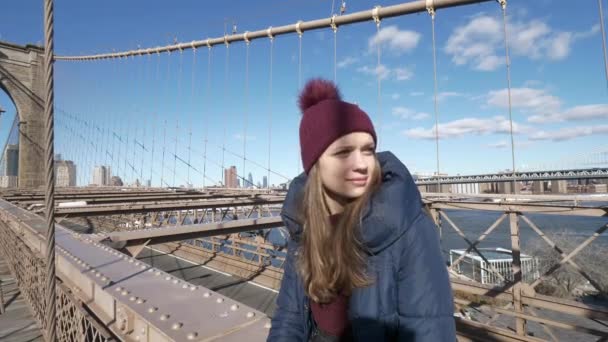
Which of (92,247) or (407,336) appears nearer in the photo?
(407,336)

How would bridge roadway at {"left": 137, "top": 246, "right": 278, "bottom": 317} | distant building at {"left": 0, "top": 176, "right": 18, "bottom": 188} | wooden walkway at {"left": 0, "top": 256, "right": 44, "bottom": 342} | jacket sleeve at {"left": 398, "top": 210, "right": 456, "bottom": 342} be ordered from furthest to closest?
1. distant building at {"left": 0, "top": 176, "right": 18, "bottom": 188}
2. bridge roadway at {"left": 137, "top": 246, "right": 278, "bottom": 317}
3. wooden walkway at {"left": 0, "top": 256, "right": 44, "bottom": 342}
4. jacket sleeve at {"left": 398, "top": 210, "right": 456, "bottom": 342}

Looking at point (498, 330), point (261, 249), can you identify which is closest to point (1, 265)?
point (261, 249)

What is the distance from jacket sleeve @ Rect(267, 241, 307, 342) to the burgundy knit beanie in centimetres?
39

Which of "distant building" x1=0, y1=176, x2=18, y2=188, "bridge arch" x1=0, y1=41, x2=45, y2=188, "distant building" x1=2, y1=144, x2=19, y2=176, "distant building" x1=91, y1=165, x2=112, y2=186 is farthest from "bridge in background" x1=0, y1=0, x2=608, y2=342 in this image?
"distant building" x1=91, y1=165, x2=112, y2=186

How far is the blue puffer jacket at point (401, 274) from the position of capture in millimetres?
809

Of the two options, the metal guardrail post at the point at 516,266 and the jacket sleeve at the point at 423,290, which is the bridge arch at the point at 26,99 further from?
the jacket sleeve at the point at 423,290

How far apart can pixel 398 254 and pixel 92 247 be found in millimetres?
2176

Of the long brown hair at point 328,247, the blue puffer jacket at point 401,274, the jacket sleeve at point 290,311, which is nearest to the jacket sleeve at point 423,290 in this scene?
the blue puffer jacket at point 401,274

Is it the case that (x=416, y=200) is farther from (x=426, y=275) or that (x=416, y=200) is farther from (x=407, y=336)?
(x=407, y=336)

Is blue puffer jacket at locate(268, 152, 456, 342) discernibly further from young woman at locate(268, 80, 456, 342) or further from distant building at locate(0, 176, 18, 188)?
distant building at locate(0, 176, 18, 188)

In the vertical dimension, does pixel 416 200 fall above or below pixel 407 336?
above

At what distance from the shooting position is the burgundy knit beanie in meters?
1.11

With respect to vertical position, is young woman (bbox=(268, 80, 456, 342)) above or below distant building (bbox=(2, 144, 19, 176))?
below

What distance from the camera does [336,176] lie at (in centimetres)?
110
